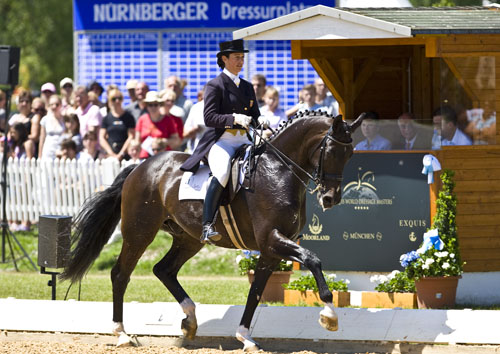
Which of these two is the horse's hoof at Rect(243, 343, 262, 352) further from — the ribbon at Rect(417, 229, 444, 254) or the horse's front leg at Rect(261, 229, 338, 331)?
the ribbon at Rect(417, 229, 444, 254)

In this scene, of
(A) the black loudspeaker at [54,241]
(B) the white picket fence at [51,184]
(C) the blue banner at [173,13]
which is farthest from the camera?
(C) the blue banner at [173,13]

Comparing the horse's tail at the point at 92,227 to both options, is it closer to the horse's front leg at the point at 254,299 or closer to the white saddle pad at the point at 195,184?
the white saddle pad at the point at 195,184

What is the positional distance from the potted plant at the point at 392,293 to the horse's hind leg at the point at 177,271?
2.12m

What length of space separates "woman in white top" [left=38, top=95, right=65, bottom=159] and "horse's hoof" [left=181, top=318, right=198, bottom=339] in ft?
30.0

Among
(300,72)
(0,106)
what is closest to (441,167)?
(300,72)

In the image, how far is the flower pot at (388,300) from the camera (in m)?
10.9

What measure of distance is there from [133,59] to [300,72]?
3.83 meters

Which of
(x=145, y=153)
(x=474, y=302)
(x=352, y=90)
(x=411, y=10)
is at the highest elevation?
(x=411, y=10)

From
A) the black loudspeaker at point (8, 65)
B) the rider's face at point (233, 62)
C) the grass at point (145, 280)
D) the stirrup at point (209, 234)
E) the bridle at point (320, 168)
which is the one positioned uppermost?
the rider's face at point (233, 62)

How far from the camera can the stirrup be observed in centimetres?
890

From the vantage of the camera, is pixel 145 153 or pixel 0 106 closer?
pixel 145 153

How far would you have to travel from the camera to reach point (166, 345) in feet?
31.2

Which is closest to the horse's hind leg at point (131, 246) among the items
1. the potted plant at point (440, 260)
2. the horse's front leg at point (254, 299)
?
the horse's front leg at point (254, 299)

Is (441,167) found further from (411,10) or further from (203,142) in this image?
(203,142)
